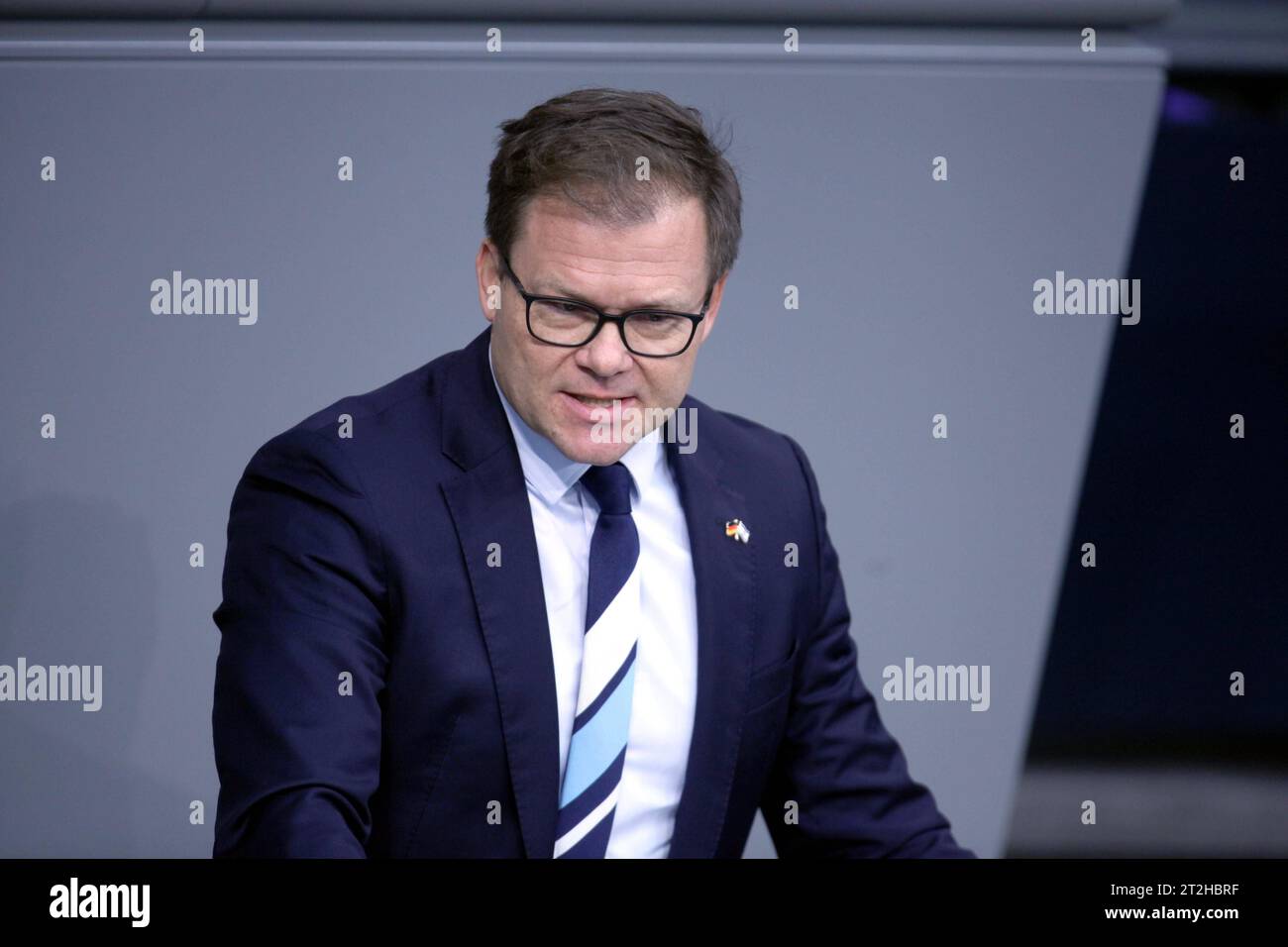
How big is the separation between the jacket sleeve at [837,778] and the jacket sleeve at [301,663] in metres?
0.54

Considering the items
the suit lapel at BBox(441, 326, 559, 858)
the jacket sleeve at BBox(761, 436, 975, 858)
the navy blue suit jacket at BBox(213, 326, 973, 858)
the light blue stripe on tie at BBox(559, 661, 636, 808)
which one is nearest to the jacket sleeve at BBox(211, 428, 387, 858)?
the navy blue suit jacket at BBox(213, 326, 973, 858)

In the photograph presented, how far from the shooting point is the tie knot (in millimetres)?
1772

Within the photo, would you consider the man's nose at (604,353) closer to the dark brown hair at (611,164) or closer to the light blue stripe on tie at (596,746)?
the dark brown hair at (611,164)

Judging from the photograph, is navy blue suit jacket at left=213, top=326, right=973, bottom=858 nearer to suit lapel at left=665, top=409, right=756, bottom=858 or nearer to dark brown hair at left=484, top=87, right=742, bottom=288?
suit lapel at left=665, top=409, right=756, bottom=858

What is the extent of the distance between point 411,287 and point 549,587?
2.38 ft

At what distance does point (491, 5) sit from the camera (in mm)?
2211

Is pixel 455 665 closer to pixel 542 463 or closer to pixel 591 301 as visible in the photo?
pixel 542 463

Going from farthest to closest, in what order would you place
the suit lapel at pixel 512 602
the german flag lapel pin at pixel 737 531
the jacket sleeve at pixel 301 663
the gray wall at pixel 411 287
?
the gray wall at pixel 411 287
the german flag lapel pin at pixel 737 531
the suit lapel at pixel 512 602
the jacket sleeve at pixel 301 663

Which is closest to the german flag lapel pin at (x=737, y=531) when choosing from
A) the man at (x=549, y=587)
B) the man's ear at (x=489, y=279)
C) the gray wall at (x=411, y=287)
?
the man at (x=549, y=587)

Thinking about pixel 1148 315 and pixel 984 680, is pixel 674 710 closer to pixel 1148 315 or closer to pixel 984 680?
pixel 984 680

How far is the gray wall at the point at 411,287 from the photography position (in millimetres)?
2236

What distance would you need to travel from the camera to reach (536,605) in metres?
1.71
